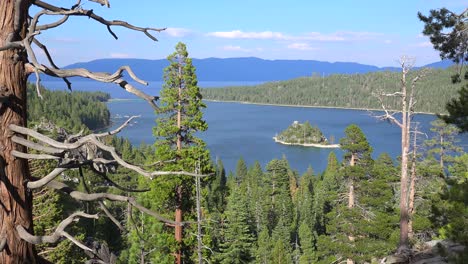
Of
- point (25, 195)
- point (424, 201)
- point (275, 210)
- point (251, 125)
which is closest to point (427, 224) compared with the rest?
point (424, 201)

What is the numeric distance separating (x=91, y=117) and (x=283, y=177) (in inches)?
2938

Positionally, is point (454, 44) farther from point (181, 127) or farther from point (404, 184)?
point (181, 127)

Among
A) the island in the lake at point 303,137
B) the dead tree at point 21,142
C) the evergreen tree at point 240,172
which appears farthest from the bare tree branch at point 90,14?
the island in the lake at point 303,137

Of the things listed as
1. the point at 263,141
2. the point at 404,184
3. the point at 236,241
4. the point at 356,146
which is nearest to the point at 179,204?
the point at 404,184

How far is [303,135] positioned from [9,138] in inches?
4522

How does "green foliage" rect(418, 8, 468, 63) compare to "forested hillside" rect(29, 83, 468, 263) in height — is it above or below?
Answer: above

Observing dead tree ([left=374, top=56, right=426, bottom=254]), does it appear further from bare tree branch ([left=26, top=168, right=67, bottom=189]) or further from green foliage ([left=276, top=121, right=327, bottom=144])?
green foliage ([left=276, top=121, right=327, bottom=144])

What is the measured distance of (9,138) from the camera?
88.5 inches

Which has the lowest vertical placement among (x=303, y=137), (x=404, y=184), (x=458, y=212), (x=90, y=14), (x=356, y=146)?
(x=303, y=137)

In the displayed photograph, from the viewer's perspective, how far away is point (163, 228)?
1426 centimetres

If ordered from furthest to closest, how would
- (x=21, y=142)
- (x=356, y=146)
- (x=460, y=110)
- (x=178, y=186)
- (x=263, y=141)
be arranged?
(x=263, y=141)
(x=356, y=146)
(x=178, y=186)
(x=460, y=110)
(x=21, y=142)

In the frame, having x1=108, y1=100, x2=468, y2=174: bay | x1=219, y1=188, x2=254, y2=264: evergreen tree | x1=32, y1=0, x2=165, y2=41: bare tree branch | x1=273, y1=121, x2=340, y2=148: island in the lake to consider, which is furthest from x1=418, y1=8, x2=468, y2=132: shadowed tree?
x1=273, y1=121, x2=340, y2=148: island in the lake

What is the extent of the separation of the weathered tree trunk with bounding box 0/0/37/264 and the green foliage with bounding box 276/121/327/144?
113 m

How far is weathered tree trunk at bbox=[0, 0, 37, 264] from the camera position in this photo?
220 centimetres
